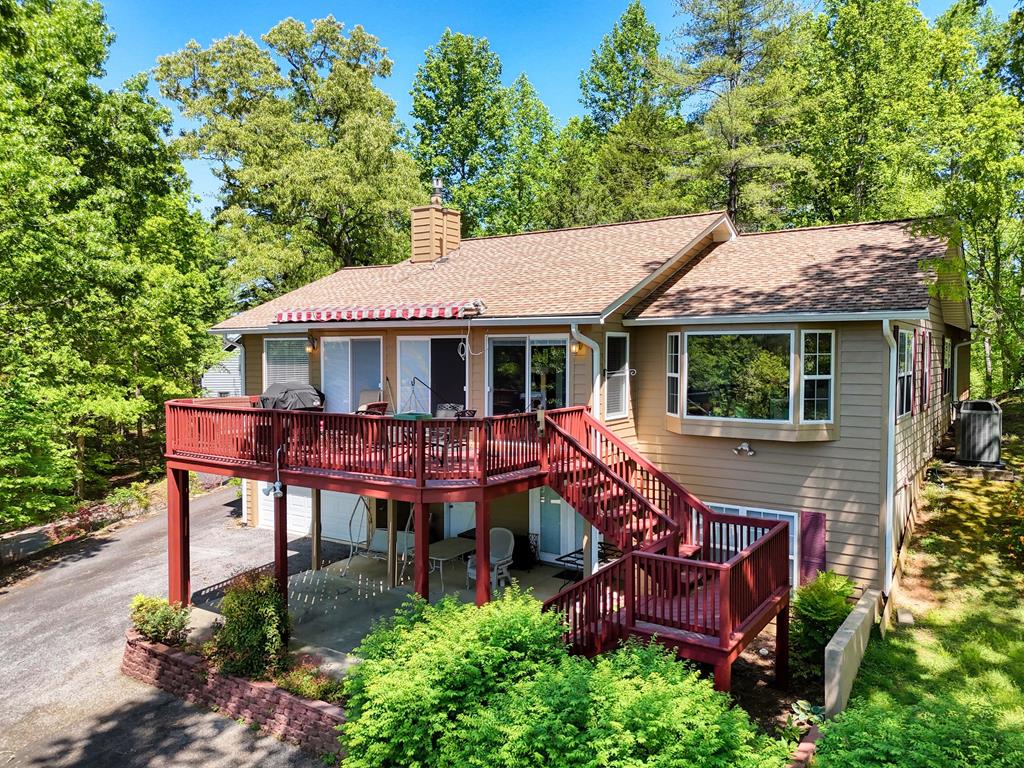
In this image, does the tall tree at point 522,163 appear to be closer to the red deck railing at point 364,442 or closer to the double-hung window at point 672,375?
the double-hung window at point 672,375

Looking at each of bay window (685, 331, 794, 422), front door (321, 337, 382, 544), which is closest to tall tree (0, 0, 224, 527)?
front door (321, 337, 382, 544)

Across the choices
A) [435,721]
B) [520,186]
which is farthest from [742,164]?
[435,721]

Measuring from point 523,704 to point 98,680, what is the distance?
7.74 m

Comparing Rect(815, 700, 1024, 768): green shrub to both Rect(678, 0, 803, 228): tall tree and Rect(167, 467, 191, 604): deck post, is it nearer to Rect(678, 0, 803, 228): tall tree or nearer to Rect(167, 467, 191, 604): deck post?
Rect(167, 467, 191, 604): deck post

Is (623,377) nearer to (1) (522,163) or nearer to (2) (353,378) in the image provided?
(2) (353,378)

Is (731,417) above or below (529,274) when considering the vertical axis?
below

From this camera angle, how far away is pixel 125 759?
25.7ft

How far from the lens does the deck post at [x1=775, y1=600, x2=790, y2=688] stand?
28.2 feet

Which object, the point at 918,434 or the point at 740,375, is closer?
the point at 740,375

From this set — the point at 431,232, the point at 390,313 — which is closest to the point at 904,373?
the point at 390,313

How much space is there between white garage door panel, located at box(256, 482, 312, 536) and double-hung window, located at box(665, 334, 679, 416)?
377 inches

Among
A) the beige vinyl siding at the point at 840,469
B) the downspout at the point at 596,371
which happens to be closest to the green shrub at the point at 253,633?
the downspout at the point at 596,371

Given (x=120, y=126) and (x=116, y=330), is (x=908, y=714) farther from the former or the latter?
(x=120, y=126)

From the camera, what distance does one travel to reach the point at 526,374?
11914mm
